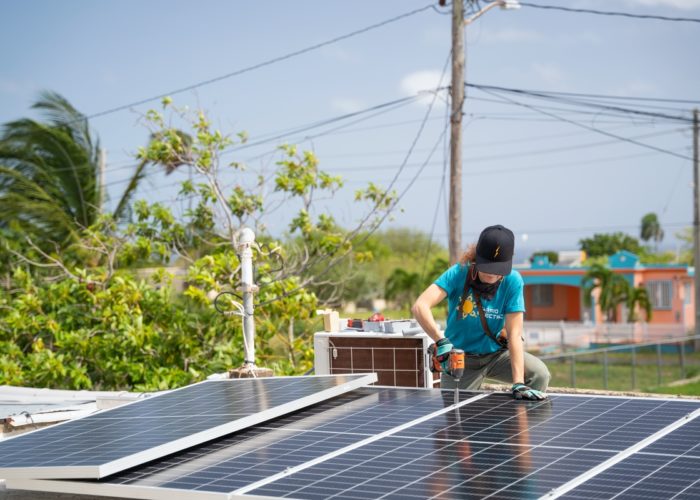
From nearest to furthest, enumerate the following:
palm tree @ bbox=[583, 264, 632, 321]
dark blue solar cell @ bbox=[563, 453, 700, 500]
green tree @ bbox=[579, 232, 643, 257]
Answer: dark blue solar cell @ bbox=[563, 453, 700, 500] → palm tree @ bbox=[583, 264, 632, 321] → green tree @ bbox=[579, 232, 643, 257]

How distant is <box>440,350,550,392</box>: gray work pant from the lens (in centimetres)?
759

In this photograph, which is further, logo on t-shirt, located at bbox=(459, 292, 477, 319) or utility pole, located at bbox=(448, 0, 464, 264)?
utility pole, located at bbox=(448, 0, 464, 264)

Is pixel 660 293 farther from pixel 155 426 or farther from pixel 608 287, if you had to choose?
pixel 155 426

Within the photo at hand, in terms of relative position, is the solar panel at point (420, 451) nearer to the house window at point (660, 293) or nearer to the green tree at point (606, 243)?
the house window at point (660, 293)

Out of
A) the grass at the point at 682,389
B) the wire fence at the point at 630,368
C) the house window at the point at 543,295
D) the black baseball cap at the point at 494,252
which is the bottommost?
the wire fence at the point at 630,368

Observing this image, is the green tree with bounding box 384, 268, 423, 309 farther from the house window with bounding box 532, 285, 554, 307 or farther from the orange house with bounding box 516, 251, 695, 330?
the house window with bounding box 532, 285, 554, 307

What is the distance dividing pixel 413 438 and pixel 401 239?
115746 mm

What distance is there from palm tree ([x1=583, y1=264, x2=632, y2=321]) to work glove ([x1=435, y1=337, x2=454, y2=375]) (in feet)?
164

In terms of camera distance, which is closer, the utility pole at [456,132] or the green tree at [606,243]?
the utility pole at [456,132]

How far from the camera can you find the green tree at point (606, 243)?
132 metres

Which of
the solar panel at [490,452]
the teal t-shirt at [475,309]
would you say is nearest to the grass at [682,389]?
the teal t-shirt at [475,309]

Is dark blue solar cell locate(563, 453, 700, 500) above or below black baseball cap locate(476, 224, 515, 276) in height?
below

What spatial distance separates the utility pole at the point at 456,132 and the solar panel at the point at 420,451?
10976 millimetres

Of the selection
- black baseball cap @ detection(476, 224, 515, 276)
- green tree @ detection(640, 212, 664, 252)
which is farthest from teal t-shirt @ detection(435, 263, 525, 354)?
green tree @ detection(640, 212, 664, 252)
